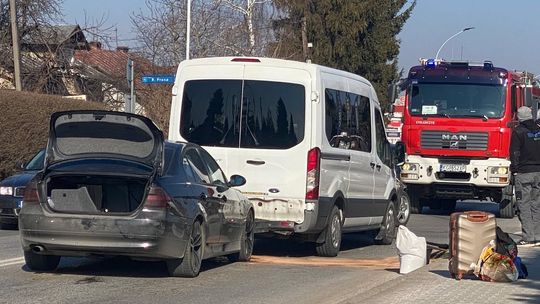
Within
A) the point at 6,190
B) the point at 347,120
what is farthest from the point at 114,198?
the point at 6,190

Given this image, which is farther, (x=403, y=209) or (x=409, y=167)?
(x=409, y=167)

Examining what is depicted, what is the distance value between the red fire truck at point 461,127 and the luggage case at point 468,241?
11.5 m

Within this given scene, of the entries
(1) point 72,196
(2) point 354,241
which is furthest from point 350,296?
(2) point 354,241

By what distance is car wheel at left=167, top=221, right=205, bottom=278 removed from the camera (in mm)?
10961

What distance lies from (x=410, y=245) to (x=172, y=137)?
388 centimetres

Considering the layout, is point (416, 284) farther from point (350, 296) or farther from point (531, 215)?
point (531, 215)

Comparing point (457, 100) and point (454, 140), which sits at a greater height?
point (457, 100)

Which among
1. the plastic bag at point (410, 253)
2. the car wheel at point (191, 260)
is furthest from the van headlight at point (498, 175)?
the car wheel at point (191, 260)

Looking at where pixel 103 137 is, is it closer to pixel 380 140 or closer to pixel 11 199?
pixel 380 140

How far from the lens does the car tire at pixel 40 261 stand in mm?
11203

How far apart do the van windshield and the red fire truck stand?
9792mm

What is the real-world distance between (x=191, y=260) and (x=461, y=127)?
40.9 ft

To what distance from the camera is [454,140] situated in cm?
2238

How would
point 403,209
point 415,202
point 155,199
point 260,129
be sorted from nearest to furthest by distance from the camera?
1. point 155,199
2. point 260,129
3. point 403,209
4. point 415,202
